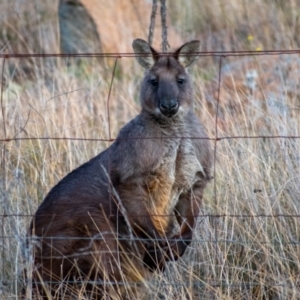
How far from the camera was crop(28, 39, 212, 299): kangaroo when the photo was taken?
14.9 feet

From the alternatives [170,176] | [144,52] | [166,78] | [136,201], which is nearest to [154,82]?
[166,78]

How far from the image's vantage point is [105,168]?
15.9ft

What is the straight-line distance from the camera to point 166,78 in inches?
192

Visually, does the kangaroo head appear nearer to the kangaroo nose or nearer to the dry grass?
the kangaroo nose

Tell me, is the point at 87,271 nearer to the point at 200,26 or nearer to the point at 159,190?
the point at 159,190

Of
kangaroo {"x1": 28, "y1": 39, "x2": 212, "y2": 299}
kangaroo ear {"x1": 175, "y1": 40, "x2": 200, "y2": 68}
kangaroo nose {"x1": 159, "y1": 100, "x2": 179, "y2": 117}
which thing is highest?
kangaroo ear {"x1": 175, "y1": 40, "x2": 200, "y2": 68}

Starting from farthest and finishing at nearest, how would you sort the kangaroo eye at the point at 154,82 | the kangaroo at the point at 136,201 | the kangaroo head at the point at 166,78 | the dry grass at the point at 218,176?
the kangaroo eye at the point at 154,82
the kangaroo head at the point at 166,78
the dry grass at the point at 218,176
the kangaroo at the point at 136,201

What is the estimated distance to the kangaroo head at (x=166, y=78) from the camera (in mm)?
4781

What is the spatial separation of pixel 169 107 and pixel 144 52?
488mm

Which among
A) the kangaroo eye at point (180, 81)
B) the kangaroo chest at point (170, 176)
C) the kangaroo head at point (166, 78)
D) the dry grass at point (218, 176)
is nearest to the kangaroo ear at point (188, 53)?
the kangaroo head at point (166, 78)

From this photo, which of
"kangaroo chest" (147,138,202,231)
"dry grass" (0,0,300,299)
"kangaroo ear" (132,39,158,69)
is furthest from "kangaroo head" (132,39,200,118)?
"dry grass" (0,0,300,299)

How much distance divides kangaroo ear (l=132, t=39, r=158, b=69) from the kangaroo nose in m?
0.38

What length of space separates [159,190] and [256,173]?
98 centimetres

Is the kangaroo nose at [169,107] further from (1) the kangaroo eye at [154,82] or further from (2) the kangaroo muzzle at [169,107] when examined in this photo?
(1) the kangaroo eye at [154,82]
